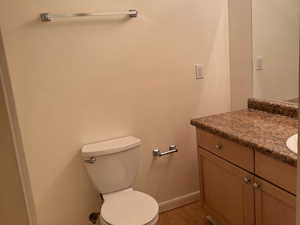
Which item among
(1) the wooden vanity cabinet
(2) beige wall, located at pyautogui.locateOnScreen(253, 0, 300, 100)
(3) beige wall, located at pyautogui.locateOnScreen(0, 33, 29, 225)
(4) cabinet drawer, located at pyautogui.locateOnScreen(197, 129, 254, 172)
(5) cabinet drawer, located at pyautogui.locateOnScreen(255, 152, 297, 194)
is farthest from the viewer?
(2) beige wall, located at pyautogui.locateOnScreen(253, 0, 300, 100)

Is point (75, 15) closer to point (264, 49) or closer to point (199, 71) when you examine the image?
point (199, 71)

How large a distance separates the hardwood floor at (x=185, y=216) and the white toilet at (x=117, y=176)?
49cm

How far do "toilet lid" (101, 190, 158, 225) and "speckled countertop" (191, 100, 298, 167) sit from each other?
601 mm

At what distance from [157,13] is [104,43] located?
0.45 metres

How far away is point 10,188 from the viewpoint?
694 millimetres

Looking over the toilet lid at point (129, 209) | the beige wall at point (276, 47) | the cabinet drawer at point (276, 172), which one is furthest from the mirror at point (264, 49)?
the toilet lid at point (129, 209)

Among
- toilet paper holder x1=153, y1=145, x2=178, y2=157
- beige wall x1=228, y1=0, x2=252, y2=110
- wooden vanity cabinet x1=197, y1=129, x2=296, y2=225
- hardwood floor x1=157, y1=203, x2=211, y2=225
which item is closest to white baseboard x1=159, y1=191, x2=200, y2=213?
hardwood floor x1=157, y1=203, x2=211, y2=225

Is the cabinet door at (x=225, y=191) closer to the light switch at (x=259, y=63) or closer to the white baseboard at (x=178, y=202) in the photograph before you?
the white baseboard at (x=178, y=202)

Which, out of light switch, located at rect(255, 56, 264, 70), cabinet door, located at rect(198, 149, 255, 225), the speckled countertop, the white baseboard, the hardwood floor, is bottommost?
the hardwood floor

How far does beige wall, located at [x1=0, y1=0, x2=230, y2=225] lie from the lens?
1.71 meters

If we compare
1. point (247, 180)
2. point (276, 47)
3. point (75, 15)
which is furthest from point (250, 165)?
point (75, 15)

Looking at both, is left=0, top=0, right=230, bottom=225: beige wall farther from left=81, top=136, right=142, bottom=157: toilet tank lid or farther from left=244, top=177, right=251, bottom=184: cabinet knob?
left=244, top=177, right=251, bottom=184: cabinet knob

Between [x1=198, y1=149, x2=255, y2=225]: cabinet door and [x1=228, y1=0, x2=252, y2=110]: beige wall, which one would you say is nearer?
[x1=198, y1=149, x2=255, y2=225]: cabinet door

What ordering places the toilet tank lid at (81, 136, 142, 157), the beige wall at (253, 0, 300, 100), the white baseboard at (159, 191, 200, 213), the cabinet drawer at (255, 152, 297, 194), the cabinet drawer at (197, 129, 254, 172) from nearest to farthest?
the cabinet drawer at (255, 152, 297, 194)
the cabinet drawer at (197, 129, 254, 172)
the toilet tank lid at (81, 136, 142, 157)
the beige wall at (253, 0, 300, 100)
the white baseboard at (159, 191, 200, 213)
